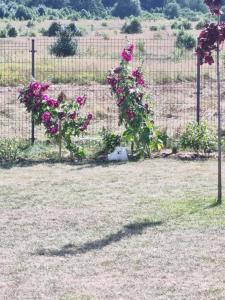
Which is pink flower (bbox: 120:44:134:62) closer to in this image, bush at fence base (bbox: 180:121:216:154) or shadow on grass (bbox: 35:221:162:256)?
bush at fence base (bbox: 180:121:216:154)

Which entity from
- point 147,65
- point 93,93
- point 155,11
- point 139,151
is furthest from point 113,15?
point 139,151

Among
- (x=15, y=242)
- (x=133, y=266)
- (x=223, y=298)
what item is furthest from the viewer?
(x=15, y=242)

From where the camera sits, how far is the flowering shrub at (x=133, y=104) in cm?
1458

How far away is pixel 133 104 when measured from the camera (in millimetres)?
14609

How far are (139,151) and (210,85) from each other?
492 inches

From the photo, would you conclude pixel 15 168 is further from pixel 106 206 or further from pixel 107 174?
pixel 106 206

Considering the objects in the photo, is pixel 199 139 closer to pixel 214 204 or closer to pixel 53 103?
pixel 53 103

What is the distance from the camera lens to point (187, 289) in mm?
8109

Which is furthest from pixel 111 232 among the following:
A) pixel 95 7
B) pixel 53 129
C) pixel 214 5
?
pixel 95 7

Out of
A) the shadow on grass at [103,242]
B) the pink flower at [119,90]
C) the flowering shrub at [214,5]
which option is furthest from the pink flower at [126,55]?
the shadow on grass at [103,242]

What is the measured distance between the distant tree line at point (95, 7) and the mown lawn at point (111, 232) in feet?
313

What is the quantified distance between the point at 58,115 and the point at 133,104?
4.28 feet

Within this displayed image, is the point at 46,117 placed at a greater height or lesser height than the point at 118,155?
greater

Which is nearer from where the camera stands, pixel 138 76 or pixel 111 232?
pixel 111 232
